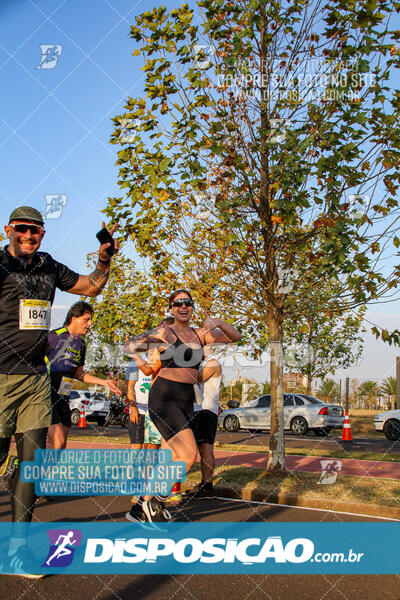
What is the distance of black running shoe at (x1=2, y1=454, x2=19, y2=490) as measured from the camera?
159 inches

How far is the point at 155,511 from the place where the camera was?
5.06m

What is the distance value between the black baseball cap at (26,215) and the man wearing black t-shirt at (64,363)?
283cm

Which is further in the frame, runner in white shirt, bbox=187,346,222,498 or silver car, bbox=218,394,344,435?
silver car, bbox=218,394,344,435

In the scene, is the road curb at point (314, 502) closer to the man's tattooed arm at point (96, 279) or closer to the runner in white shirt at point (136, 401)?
the runner in white shirt at point (136, 401)

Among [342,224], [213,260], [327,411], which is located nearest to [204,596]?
[342,224]

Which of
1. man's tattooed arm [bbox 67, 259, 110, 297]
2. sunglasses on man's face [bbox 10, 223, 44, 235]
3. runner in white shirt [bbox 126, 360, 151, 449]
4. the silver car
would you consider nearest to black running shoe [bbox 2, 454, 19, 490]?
man's tattooed arm [bbox 67, 259, 110, 297]

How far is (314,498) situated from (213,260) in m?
4.00

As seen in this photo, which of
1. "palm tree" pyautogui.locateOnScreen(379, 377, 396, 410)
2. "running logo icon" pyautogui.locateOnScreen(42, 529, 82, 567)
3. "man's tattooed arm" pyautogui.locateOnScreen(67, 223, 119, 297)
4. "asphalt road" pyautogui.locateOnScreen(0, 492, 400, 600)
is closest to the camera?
"asphalt road" pyautogui.locateOnScreen(0, 492, 400, 600)

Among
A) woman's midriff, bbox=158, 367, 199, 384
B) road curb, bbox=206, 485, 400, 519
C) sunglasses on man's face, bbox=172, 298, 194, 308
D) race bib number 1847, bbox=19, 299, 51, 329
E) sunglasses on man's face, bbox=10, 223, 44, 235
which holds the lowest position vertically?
road curb, bbox=206, 485, 400, 519

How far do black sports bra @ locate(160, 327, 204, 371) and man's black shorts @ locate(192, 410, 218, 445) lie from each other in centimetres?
229

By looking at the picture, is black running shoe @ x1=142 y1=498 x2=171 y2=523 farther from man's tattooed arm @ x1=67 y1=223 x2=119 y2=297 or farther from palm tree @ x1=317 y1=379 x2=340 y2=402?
palm tree @ x1=317 y1=379 x2=340 y2=402

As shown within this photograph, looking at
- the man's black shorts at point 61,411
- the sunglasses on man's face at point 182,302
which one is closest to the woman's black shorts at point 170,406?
the sunglasses on man's face at point 182,302

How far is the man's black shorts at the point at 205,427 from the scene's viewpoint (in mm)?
7484

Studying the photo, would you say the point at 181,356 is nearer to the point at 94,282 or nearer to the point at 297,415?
the point at 94,282
